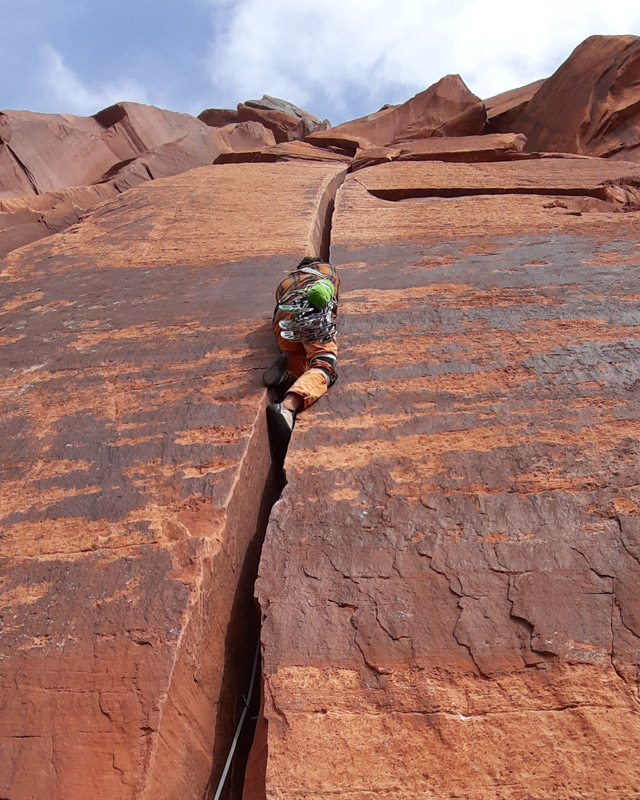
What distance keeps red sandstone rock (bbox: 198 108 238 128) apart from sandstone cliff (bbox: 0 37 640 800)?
39.2 feet

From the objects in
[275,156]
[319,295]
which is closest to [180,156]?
[275,156]

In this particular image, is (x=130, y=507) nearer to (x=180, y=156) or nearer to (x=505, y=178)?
(x=505, y=178)

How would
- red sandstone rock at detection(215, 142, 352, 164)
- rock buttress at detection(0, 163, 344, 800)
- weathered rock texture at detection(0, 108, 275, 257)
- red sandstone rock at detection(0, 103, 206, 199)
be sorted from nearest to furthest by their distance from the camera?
rock buttress at detection(0, 163, 344, 800) < weathered rock texture at detection(0, 108, 275, 257) < red sandstone rock at detection(215, 142, 352, 164) < red sandstone rock at detection(0, 103, 206, 199)

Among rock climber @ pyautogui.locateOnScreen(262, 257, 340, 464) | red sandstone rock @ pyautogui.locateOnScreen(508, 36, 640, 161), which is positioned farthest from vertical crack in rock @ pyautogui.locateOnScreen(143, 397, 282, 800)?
red sandstone rock @ pyautogui.locateOnScreen(508, 36, 640, 161)

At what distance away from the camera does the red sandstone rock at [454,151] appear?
7223mm

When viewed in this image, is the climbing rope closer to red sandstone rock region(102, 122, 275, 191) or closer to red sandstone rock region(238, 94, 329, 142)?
red sandstone rock region(102, 122, 275, 191)

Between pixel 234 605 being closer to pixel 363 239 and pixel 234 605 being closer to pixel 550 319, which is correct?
pixel 550 319

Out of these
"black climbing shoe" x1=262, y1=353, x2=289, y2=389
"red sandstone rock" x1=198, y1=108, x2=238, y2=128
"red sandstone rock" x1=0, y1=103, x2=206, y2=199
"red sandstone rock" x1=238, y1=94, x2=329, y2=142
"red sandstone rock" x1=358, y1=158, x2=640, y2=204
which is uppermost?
"red sandstone rock" x1=198, y1=108, x2=238, y2=128

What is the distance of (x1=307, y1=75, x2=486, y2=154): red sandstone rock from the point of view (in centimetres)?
981

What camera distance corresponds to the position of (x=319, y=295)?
3248 mm

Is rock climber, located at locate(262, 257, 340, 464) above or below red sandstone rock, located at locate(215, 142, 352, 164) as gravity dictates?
below

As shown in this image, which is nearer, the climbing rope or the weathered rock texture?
the climbing rope

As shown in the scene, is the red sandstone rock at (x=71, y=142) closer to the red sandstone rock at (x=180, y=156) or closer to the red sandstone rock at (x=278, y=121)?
the red sandstone rock at (x=180, y=156)

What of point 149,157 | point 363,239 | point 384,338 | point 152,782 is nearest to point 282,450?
point 384,338
